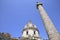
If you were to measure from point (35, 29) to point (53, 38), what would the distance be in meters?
30.5

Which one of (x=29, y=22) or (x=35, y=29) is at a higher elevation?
(x=29, y=22)

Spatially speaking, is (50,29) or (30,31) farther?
(30,31)

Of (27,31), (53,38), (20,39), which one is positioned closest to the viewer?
(53,38)

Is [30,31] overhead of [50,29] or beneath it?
overhead

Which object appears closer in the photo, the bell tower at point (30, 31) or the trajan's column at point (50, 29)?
the trajan's column at point (50, 29)

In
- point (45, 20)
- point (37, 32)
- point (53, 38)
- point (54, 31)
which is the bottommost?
point (53, 38)

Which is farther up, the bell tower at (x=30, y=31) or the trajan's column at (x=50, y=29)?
the bell tower at (x=30, y=31)

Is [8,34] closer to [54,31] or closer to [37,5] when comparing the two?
[37,5]

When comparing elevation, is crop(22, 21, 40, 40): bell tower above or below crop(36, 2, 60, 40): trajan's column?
above

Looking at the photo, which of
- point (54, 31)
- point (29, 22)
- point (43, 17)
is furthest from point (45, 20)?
point (29, 22)

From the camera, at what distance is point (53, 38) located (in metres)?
13.5

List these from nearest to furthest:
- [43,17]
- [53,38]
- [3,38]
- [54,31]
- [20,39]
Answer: [53,38] → [54,31] → [43,17] → [3,38] → [20,39]

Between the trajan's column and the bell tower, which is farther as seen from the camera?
the bell tower

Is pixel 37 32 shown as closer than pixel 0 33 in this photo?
No
